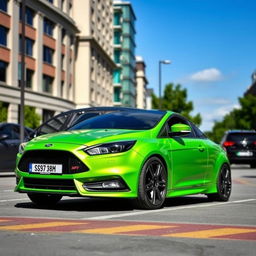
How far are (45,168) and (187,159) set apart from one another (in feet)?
7.46

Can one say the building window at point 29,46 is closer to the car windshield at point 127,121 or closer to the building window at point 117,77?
the car windshield at point 127,121

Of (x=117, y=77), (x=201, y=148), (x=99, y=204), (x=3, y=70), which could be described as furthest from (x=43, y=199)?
(x=117, y=77)

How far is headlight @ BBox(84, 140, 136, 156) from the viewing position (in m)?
7.89

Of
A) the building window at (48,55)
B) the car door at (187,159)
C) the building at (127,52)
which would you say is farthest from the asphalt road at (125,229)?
the building at (127,52)

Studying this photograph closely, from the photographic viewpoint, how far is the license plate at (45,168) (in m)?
7.95

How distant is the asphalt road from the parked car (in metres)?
8.40

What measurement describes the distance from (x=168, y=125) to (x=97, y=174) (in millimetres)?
1833

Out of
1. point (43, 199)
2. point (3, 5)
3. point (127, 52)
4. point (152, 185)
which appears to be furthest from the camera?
point (127, 52)

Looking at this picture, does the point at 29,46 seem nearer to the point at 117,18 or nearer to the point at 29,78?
the point at 29,78

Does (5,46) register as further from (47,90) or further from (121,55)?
(121,55)

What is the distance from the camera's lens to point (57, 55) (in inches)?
2183

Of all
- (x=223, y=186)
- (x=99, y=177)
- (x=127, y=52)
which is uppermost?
(x=127, y=52)

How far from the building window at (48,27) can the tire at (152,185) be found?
150 ft

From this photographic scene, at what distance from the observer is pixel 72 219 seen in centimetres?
710
